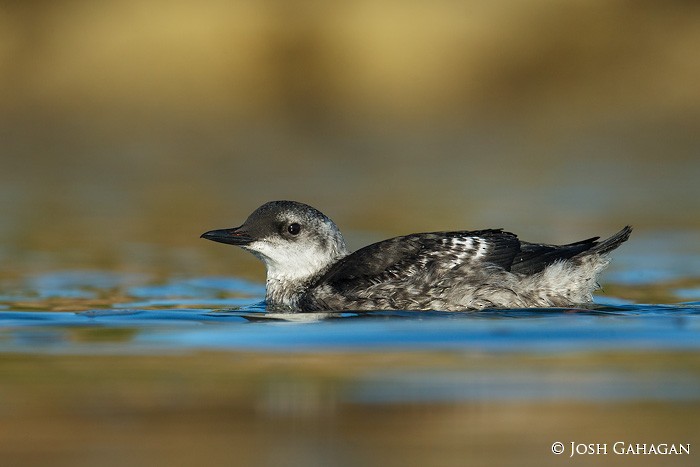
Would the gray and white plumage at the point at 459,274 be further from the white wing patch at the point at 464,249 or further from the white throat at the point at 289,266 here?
the white throat at the point at 289,266

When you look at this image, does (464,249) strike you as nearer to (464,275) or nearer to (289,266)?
(464,275)

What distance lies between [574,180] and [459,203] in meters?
4.38

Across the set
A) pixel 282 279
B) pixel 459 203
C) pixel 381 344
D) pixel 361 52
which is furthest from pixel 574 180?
pixel 381 344

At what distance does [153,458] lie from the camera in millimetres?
5996

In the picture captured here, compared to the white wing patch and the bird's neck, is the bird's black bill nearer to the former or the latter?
the bird's neck

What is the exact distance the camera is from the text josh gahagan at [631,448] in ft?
19.6

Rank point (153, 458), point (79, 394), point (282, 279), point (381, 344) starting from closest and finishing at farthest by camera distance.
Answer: point (153, 458) → point (79, 394) → point (381, 344) → point (282, 279)

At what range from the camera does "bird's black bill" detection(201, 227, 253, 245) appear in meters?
10.8

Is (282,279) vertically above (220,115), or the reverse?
(220,115)

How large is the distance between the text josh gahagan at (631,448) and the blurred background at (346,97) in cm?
1557

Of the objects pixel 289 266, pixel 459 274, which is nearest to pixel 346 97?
pixel 289 266

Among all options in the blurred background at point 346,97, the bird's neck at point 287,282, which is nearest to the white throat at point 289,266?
the bird's neck at point 287,282

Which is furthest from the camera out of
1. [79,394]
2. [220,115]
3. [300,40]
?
[300,40]

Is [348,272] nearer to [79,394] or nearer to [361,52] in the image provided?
[79,394]
